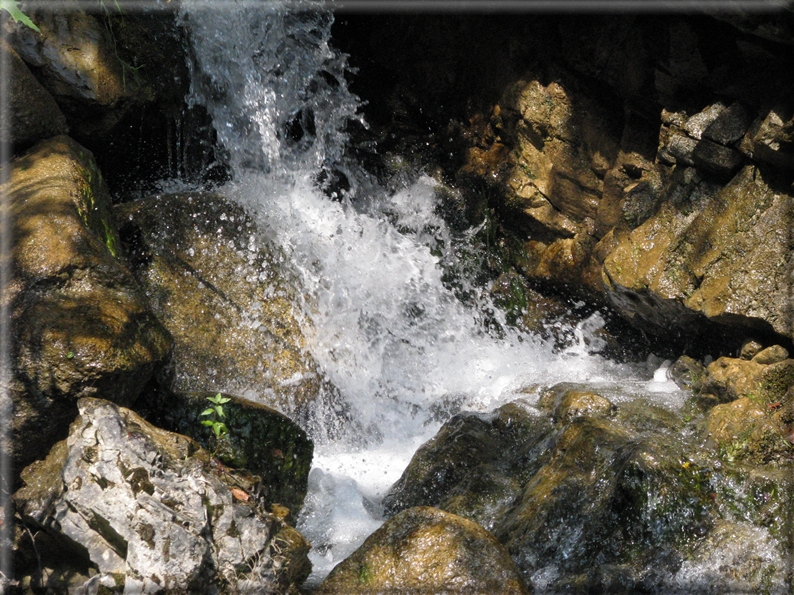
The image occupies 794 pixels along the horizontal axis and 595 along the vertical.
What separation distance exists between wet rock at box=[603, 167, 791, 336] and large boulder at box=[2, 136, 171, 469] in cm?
332

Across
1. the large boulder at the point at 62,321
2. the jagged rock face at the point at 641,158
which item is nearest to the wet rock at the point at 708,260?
the jagged rock face at the point at 641,158

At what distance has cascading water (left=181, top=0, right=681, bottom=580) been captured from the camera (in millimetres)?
5238

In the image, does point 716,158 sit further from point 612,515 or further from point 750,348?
point 612,515

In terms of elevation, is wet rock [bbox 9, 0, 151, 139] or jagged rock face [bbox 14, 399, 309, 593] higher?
wet rock [bbox 9, 0, 151, 139]

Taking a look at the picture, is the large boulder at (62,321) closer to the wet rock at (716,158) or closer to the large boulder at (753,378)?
the large boulder at (753,378)

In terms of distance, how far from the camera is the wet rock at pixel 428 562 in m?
2.72

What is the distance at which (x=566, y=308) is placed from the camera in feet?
20.2

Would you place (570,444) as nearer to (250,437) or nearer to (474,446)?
(474,446)

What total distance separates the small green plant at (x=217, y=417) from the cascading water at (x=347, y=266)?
3.32ft

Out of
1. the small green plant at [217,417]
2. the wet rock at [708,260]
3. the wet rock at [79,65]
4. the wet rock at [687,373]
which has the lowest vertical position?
the small green plant at [217,417]

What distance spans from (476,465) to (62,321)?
2.52 meters

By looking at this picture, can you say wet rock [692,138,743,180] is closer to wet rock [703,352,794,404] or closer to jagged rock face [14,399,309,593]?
wet rock [703,352,794,404]

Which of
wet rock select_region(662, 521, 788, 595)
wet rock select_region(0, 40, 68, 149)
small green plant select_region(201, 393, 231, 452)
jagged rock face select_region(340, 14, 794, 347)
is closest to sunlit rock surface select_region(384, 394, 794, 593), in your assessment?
wet rock select_region(662, 521, 788, 595)

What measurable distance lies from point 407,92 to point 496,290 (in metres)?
2.35
